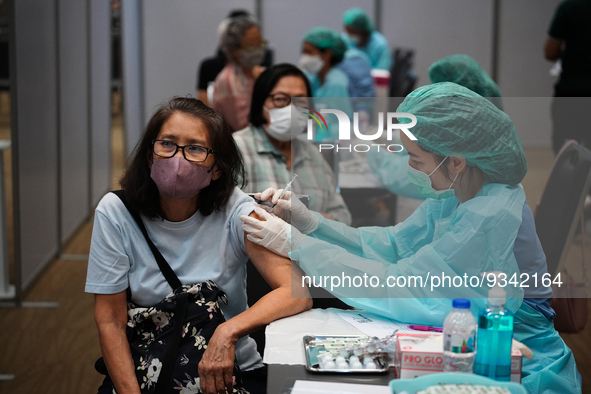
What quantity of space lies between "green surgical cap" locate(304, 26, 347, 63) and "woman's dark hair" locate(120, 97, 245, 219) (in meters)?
3.15

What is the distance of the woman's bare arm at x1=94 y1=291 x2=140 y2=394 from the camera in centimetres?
156

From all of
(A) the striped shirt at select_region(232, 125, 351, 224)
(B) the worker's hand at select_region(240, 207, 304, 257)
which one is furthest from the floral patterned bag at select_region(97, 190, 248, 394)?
(A) the striped shirt at select_region(232, 125, 351, 224)

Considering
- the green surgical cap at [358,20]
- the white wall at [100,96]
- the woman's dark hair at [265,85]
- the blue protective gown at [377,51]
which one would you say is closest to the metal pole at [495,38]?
the blue protective gown at [377,51]

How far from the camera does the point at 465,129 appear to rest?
Answer: 1.38m

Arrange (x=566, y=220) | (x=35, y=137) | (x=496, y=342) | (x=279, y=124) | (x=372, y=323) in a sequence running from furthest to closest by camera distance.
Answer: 1. (x=35, y=137)
2. (x=279, y=124)
3. (x=566, y=220)
4. (x=372, y=323)
5. (x=496, y=342)

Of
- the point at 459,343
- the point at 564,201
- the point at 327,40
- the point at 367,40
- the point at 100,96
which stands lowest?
the point at 459,343

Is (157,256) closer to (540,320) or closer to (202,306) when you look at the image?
(202,306)

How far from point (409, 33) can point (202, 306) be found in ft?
23.4

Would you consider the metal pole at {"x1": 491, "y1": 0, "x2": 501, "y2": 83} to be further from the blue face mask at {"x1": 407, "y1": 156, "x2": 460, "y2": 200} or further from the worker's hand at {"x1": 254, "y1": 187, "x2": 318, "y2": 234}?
the blue face mask at {"x1": 407, "y1": 156, "x2": 460, "y2": 200}

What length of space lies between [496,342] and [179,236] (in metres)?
0.87

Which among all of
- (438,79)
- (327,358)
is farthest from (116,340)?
(438,79)

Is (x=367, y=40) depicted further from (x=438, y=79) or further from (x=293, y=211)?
(x=293, y=211)

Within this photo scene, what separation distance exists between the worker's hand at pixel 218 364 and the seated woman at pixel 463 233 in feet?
0.88

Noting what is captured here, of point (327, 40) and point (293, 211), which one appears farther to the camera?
point (327, 40)
